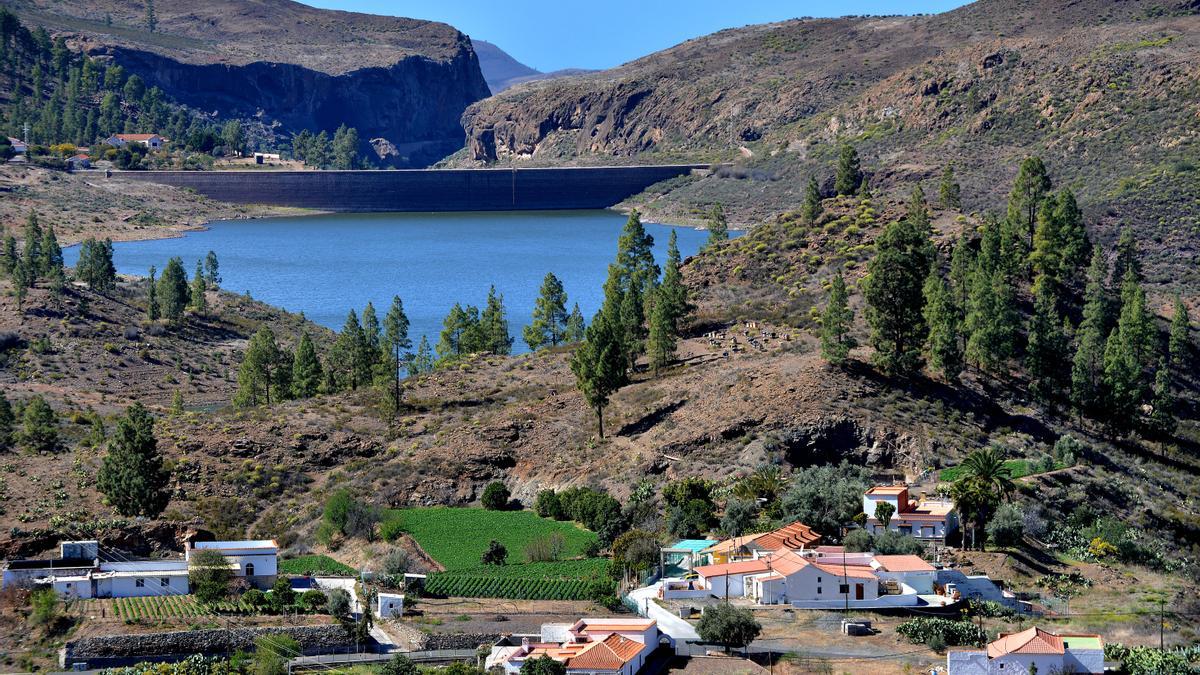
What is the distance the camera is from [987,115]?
423ft

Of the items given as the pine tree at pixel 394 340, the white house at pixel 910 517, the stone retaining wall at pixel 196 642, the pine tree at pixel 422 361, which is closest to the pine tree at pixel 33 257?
the pine tree at pixel 422 361

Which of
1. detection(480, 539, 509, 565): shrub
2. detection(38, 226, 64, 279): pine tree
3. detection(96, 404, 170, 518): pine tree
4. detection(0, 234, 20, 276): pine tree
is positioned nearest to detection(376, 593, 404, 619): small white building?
detection(480, 539, 509, 565): shrub

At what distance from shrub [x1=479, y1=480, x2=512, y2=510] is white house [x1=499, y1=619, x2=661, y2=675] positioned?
16178 millimetres

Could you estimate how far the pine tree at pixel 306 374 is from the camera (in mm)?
71250

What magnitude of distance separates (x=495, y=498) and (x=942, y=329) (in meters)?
16.5

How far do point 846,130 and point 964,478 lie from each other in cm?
10804

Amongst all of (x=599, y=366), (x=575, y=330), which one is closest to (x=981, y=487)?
(x=599, y=366)

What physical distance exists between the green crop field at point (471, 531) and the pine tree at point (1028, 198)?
94.5ft

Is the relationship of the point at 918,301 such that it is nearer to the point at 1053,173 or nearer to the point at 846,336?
the point at 846,336

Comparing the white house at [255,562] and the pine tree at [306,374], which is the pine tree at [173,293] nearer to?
the pine tree at [306,374]

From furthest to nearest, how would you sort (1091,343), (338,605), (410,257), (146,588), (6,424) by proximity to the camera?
(410,257) → (6,424) → (1091,343) → (146,588) → (338,605)

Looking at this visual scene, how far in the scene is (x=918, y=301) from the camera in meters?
62.0

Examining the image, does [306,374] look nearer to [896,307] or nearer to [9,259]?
[896,307]

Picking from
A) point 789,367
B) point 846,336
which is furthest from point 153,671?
point 846,336
